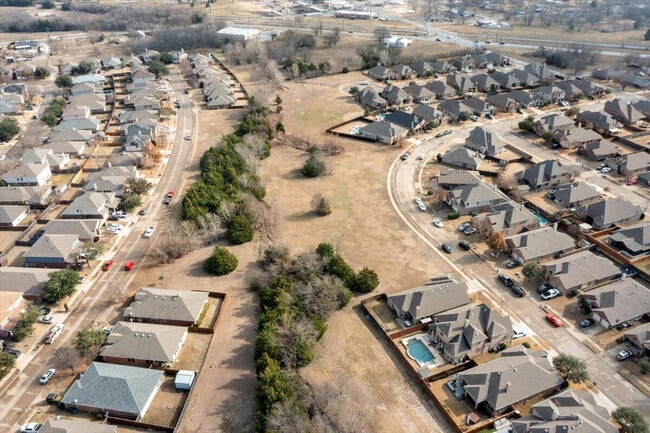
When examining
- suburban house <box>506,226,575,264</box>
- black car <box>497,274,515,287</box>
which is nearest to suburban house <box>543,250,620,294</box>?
suburban house <box>506,226,575,264</box>

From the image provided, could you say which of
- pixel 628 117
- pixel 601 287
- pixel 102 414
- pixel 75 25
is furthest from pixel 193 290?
pixel 75 25

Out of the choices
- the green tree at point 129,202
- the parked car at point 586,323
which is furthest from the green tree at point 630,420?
the green tree at point 129,202

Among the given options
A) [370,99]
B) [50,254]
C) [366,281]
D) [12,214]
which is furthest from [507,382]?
[370,99]

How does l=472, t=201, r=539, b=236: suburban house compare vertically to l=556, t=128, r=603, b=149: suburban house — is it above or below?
Result: below

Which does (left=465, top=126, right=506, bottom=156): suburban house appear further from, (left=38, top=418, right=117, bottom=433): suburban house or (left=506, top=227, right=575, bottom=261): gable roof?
(left=38, top=418, right=117, bottom=433): suburban house

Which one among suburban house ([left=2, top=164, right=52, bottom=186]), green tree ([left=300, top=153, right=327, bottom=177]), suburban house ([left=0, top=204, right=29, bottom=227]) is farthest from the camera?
green tree ([left=300, top=153, right=327, bottom=177])
